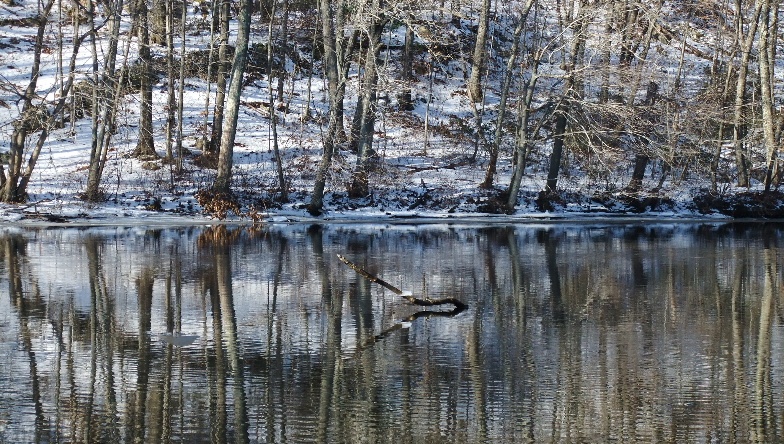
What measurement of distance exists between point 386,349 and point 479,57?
36428mm

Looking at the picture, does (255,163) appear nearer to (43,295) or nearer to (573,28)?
(573,28)

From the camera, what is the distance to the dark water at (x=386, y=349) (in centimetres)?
833

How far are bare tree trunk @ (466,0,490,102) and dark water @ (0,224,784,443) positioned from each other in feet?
82.5

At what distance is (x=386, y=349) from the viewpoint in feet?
37.8

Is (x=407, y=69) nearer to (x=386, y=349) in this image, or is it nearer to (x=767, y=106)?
(x=767, y=106)

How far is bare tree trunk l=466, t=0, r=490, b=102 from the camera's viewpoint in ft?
150

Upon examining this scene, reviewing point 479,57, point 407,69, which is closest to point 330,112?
point 479,57

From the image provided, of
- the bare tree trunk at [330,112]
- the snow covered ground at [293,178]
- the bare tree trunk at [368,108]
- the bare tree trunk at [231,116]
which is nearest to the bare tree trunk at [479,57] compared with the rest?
the snow covered ground at [293,178]

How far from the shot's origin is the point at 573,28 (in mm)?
36312

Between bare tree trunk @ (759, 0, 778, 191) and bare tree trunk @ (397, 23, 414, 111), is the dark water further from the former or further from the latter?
bare tree trunk @ (397, 23, 414, 111)

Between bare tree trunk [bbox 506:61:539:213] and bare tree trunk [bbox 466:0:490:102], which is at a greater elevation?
bare tree trunk [bbox 466:0:490:102]

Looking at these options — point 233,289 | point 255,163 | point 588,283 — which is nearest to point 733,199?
point 255,163

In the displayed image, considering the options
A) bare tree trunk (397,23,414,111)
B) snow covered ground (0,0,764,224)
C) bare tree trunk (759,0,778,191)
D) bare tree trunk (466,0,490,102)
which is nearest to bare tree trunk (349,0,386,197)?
snow covered ground (0,0,764,224)

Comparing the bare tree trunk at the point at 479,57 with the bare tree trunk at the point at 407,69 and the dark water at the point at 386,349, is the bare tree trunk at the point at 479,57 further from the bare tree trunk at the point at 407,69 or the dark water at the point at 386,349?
the dark water at the point at 386,349
